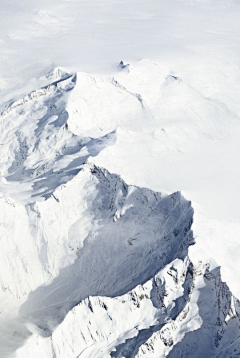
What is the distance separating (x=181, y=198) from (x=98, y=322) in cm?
3615

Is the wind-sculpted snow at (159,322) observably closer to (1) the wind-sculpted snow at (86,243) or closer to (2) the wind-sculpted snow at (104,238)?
(2) the wind-sculpted snow at (104,238)

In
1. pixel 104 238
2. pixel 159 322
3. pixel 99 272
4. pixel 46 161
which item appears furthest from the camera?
pixel 46 161

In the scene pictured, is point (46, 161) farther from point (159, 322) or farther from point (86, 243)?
point (159, 322)

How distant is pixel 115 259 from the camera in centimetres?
14162

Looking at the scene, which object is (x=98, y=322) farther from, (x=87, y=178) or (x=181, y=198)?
(x=87, y=178)

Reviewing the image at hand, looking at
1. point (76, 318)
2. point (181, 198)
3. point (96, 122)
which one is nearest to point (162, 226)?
point (181, 198)

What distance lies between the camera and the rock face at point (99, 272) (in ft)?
363

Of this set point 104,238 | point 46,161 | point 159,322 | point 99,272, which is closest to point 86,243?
point 104,238

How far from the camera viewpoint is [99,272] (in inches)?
5591

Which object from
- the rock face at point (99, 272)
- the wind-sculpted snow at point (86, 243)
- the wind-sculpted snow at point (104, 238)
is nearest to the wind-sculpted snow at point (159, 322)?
the rock face at point (99, 272)

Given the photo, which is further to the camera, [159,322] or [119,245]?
[119,245]

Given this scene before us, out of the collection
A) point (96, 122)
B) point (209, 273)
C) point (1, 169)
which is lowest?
point (1, 169)

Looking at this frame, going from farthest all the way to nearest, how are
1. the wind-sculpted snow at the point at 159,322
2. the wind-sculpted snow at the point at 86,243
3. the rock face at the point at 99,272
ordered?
the wind-sculpted snow at the point at 86,243 < the rock face at the point at 99,272 < the wind-sculpted snow at the point at 159,322

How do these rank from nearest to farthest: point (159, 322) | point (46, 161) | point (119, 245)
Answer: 1. point (159, 322)
2. point (119, 245)
3. point (46, 161)
